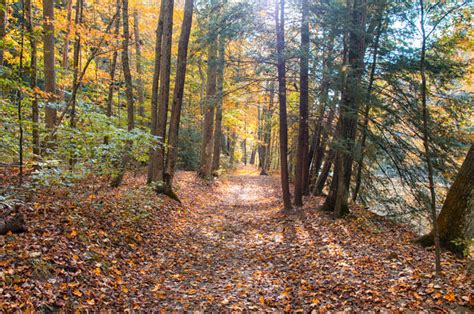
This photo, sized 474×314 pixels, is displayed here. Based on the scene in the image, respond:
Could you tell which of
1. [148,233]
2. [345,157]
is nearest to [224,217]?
[148,233]

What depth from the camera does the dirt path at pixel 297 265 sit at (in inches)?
180

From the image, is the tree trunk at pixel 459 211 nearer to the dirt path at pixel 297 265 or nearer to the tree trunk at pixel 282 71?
the dirt path at pixel 297 265

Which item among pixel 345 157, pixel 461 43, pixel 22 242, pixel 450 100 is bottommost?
pixel 22 242

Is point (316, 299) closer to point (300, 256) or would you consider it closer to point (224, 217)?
point (300, 256)

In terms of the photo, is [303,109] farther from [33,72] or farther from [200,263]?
[33,72]

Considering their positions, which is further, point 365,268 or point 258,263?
point 258,263

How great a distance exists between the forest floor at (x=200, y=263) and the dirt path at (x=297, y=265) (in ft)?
0.07

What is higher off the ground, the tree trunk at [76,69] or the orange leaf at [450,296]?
the tree trunk at [76,69]

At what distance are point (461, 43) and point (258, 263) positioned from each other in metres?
8.14

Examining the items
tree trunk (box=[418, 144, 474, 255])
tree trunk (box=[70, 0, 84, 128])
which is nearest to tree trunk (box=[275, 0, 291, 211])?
tree trunk (box=[418, 144, 474, 255])

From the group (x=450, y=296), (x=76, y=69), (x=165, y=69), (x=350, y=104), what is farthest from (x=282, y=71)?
(x=450, y=296)

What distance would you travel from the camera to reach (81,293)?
4.14 m

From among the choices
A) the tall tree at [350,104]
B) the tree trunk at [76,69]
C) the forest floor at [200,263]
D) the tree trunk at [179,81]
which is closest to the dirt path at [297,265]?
the forest floor at [200,263]

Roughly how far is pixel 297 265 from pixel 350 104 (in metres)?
4.92
